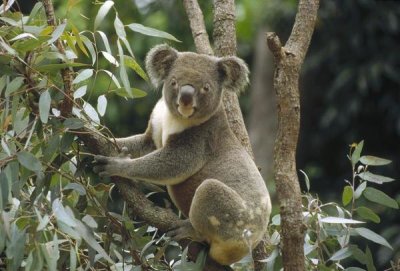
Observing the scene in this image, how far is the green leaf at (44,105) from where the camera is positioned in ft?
10.2

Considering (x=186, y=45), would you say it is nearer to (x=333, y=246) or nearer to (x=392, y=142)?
(x=392, y=142)

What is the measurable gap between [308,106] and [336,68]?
33.0 inches

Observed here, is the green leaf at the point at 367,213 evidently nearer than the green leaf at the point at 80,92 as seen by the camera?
No

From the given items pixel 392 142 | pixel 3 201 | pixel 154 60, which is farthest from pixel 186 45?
pixel 3 201

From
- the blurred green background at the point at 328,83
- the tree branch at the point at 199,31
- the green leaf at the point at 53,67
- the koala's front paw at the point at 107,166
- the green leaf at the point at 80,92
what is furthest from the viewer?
the blurred green background at the point at 328,83

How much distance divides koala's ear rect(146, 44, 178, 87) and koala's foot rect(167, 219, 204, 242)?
2.72 feet

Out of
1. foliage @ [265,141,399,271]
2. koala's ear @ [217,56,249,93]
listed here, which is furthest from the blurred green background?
foliage @ [265,141,399,271]

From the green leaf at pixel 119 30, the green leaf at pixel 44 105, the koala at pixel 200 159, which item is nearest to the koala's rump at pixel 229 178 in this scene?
the koala at pixel 200 159

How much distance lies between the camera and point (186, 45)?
9477 millimetres

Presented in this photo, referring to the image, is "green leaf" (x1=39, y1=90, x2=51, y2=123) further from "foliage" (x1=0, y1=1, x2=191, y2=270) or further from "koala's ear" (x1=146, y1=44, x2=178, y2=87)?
"koala's ear" (x1=146, y1=44, x2=178, y2=87)

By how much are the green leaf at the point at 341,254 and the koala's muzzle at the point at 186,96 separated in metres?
0.96

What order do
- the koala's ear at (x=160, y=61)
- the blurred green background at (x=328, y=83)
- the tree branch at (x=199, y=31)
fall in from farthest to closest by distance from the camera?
1. the blurred green background at (x=328, y=83)
2. the tree branch at (x=199, y=31)
3. the koala's ear at (x=160, y=61)

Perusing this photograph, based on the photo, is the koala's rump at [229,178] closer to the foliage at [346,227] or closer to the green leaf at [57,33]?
the foliage at [346,227]

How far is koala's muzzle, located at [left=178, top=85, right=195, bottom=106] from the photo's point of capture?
404 cm
